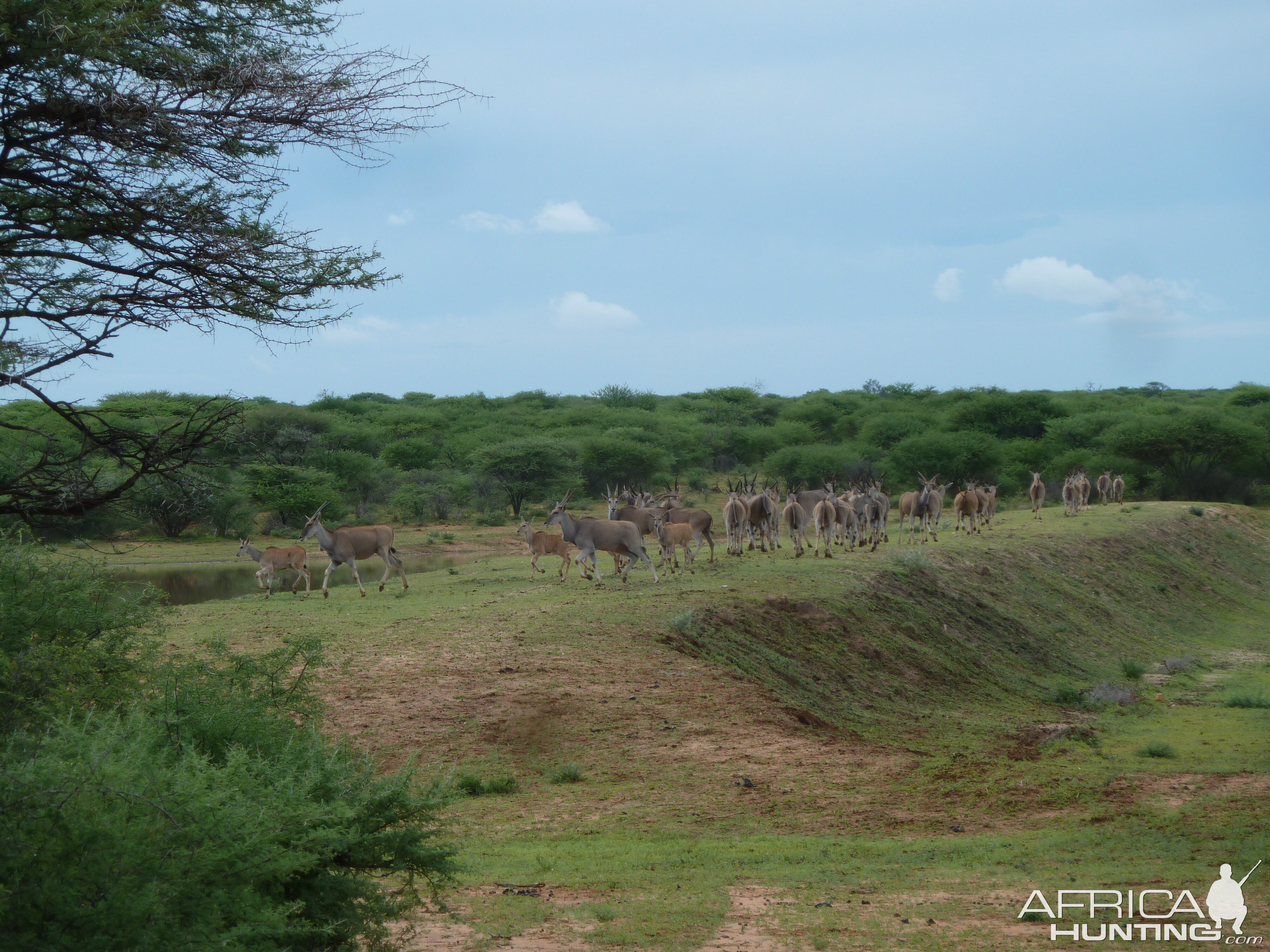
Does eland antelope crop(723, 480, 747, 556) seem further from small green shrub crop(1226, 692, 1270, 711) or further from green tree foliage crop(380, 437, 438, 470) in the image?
green tree foliage crop(380, 437, 438, 470)

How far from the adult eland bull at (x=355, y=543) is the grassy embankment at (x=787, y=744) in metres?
0.70

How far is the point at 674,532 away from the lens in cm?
1880

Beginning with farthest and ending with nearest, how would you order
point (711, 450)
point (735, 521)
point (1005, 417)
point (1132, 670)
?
point (711, 450) → point (1005, 417) → point (735, 521) → point (1132, 670)

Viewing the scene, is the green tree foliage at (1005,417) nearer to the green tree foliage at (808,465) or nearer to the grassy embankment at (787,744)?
the green tree foliage at (808,465)

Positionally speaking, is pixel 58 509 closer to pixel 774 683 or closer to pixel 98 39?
pixel 98 39

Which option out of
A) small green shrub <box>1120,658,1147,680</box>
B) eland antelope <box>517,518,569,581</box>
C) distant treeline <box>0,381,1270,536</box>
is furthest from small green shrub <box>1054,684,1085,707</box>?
distant treeline <box>0,381,1270,536</box>

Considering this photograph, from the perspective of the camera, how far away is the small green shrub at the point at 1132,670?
57.8 feet

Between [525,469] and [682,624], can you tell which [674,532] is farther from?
[525,469]

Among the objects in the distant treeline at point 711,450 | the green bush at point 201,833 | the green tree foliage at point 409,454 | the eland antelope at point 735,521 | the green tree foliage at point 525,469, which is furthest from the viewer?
the green tree foliage at point 409,454

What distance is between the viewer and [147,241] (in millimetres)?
5871

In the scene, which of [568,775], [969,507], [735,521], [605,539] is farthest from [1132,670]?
[568,775]

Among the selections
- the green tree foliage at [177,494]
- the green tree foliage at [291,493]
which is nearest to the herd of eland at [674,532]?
the green tree foliage at [177,494]

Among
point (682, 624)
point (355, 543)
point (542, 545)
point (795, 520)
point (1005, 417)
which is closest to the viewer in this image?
point (682, 624)

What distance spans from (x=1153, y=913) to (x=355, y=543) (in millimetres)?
15170
